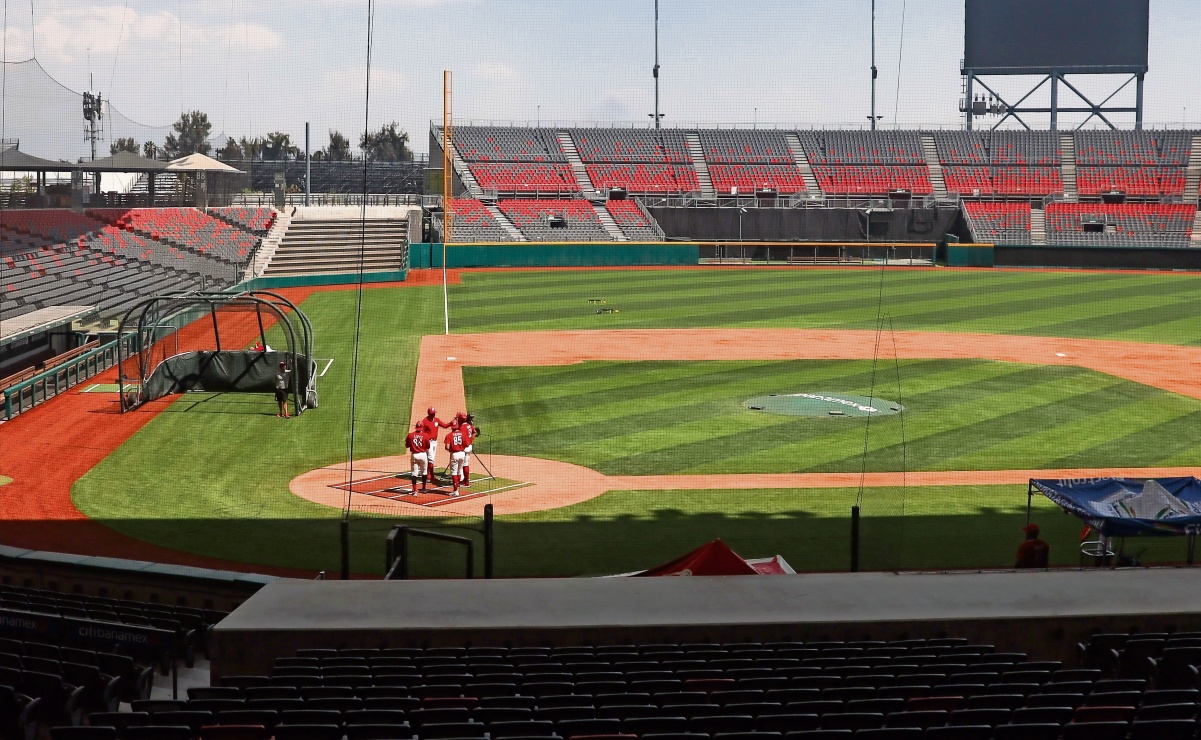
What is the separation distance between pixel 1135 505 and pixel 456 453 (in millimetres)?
9044

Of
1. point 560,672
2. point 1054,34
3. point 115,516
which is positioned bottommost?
point 115,516

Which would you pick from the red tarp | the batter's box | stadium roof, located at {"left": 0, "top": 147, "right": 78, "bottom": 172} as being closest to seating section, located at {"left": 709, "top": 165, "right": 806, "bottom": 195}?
stadium roof, located at {"left": 0, "top": 147, "right": 78, "bottom": 172}

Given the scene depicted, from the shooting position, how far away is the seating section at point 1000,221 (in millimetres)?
65375

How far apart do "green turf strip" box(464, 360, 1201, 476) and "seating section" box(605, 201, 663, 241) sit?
37.6 m

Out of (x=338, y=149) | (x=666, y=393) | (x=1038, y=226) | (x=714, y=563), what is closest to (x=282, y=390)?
(x=666, y=393)

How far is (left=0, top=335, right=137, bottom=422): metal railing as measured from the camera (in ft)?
76.9

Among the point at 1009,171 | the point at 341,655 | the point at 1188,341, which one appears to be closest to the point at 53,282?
the point at 341,655

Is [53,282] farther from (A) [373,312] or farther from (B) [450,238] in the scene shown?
(B) [450,238]

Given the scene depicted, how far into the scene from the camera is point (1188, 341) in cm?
3378

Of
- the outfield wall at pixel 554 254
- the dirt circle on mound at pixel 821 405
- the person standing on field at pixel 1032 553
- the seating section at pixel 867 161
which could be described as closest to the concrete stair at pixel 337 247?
the outfield wall at pixel 554 254

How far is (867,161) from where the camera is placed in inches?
2982

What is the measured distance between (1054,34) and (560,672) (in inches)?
3097

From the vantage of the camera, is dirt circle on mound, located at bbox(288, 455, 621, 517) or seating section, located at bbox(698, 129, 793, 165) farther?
seating section, located at bbox(698, 129, 793, 165)

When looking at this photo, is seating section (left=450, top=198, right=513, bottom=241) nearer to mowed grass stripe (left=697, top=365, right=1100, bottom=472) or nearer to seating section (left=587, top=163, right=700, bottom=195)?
seating section (left=587, top=163, right=700, bottom=195)
